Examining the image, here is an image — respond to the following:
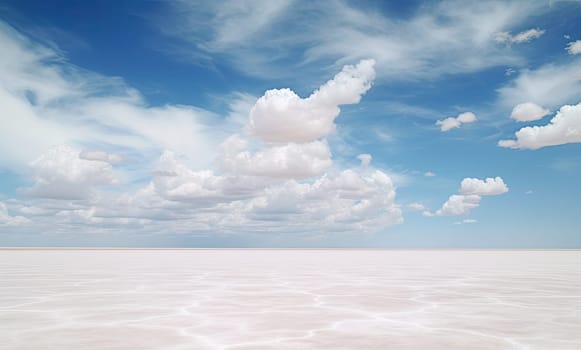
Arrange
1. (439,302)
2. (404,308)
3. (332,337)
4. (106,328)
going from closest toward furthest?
(332,337) < (106,328) < (404,308) < (439,302)

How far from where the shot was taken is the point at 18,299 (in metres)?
9.57

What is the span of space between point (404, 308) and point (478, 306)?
5.02ft

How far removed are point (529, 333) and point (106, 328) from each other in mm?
5816

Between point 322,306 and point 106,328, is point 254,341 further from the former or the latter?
point 322,306

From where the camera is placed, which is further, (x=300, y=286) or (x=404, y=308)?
(x=300, y=286)

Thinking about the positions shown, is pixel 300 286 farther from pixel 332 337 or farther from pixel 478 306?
pixel 332 337

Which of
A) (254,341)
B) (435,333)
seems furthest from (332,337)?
(435,333)

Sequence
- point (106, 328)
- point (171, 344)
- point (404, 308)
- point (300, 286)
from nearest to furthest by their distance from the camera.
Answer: point (171, 344), point (106, 328), point (404, 308), point (300, 286)

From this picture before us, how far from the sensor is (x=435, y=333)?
627cm

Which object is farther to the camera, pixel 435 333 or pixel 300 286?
pixel 300 286

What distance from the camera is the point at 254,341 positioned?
567 centimetres

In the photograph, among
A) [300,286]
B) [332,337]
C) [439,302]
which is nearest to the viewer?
[332,337]

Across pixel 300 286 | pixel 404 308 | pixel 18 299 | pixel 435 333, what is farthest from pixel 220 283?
pixel 435 333

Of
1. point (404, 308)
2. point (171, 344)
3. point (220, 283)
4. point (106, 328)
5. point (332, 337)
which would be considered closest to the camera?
point (171, 344)
